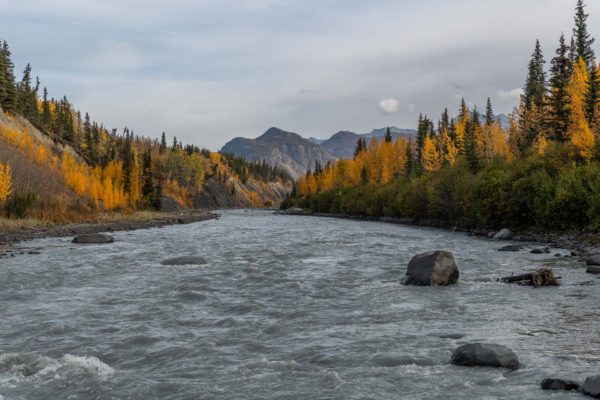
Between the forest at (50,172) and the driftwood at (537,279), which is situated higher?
the forest at (50,172)

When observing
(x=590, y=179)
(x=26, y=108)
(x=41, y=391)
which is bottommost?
(x=41, y=391)

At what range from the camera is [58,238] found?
47688 millimetres

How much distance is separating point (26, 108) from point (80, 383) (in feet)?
421

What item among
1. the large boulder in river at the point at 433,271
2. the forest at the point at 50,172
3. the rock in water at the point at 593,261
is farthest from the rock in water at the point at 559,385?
the forest at the point at 50,172

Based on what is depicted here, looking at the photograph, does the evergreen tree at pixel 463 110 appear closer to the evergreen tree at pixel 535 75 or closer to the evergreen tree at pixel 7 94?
the evergreen tree at pixel 535 75

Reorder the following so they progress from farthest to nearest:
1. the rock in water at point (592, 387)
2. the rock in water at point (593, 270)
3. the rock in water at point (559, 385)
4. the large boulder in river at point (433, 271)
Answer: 1. the rock in water at point (593, 270)
2. the large boulder in river at point (433, 271)
3. the rock in water at point (559, 385)
4. the rock in water at point (592, 387)

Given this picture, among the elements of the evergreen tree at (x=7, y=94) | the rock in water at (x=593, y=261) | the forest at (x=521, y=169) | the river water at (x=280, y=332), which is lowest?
the river water at (x=280, y=332)

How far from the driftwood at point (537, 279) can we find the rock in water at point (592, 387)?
12212mm

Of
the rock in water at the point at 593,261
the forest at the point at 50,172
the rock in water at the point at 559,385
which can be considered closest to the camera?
the rock in water at the point at 559,385

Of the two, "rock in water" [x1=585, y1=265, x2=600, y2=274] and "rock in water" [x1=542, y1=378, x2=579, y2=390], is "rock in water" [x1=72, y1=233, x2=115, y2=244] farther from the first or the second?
"rock in water" [x1=542, y1=378, x2=579, y2=390]

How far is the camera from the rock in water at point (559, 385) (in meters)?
9.52

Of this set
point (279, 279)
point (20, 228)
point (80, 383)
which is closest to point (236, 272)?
point (279, 279)

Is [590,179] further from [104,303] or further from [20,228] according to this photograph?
[20,228]

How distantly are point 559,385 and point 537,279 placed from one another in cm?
1222
